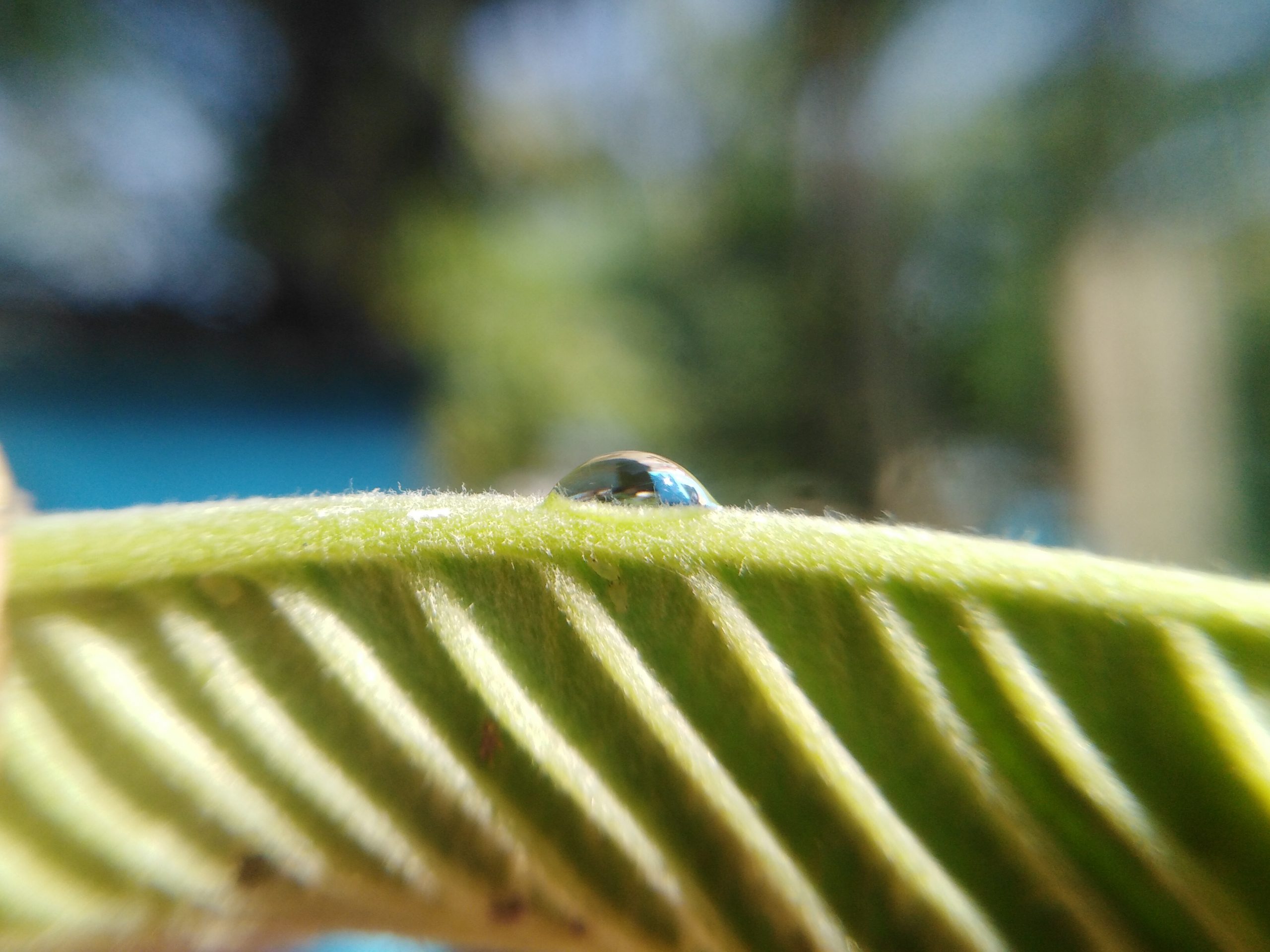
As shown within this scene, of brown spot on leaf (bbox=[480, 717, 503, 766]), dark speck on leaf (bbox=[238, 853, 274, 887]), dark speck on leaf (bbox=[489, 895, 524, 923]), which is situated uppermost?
brown spot on leaf (bbox=[480, 717, 503, 766])

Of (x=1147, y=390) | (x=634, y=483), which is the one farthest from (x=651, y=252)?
(x=634, y=483)

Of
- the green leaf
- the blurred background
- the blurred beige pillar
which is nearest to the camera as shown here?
the green leaf

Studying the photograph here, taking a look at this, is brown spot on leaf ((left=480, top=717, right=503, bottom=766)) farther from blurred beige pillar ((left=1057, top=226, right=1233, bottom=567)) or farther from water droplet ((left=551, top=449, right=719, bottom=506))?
blurred beige pillar ((left=1057, top=226, right=1233, bottom=567))

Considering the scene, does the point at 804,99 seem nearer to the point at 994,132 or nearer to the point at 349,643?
the point at 994,132

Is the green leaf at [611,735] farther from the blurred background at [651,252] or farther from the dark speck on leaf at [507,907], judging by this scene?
the blurred background at [651,252]

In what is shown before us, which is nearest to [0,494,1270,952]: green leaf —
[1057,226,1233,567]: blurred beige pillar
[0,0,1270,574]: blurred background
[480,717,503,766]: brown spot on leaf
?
[480,717,503,766]: brown spot on leaf

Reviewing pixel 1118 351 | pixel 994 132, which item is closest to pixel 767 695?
pixel 1118 351
